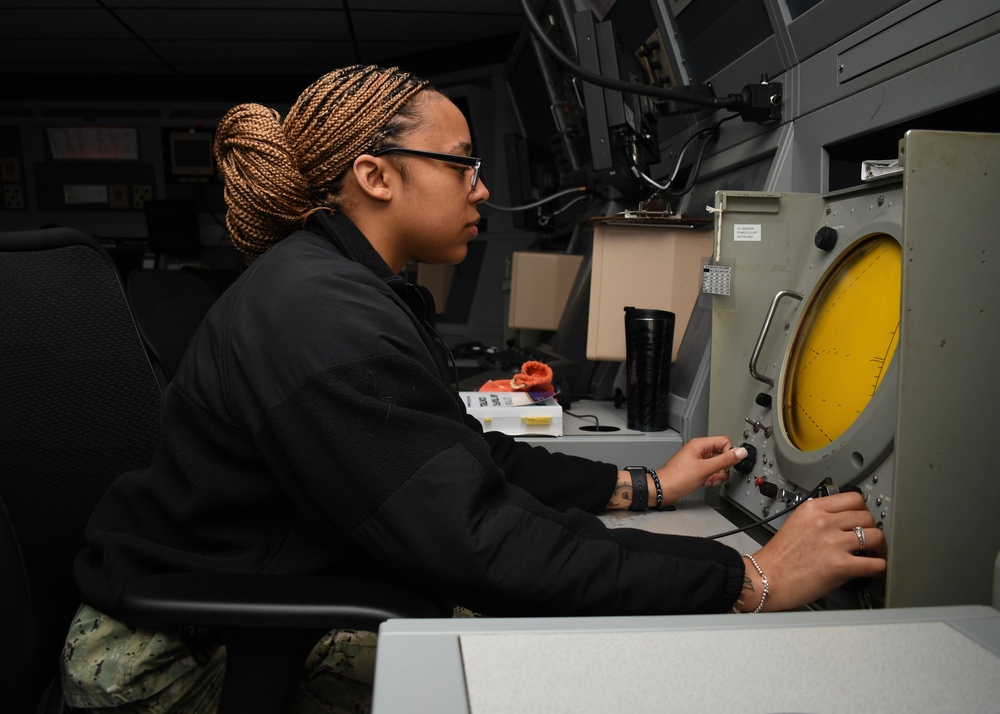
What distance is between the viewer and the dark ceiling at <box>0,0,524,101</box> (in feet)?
12.0

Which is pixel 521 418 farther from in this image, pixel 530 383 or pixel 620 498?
pixel 620 498

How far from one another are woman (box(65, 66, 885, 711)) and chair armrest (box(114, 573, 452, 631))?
0.04 metres

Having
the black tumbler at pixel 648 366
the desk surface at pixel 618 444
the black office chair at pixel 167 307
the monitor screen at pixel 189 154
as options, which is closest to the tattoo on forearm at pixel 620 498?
the desk surface at pixel 618 444

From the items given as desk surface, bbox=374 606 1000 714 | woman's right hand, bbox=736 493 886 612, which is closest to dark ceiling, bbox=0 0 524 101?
woman's right hand, bbox=736 493 886 612

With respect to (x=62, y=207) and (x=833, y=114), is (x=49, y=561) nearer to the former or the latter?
(x=833, y=114)

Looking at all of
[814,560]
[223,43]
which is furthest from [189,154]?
[814,560]

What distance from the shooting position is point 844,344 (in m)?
0.97

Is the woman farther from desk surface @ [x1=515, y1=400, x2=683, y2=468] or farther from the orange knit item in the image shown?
the orange knit item

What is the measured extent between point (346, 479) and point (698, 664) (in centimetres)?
38

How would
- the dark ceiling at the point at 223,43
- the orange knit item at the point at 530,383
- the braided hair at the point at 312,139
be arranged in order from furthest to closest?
the dark ceiling at the point at 223,43
the orange knit item at the point at 530,383
the braided hair at the point at 312,139

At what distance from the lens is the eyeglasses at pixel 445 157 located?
1022mm

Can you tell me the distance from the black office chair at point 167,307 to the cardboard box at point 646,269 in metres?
1.51

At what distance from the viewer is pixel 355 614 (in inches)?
27.7

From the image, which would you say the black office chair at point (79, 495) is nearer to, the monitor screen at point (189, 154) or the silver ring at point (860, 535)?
the silver ring at point (860, 535)
